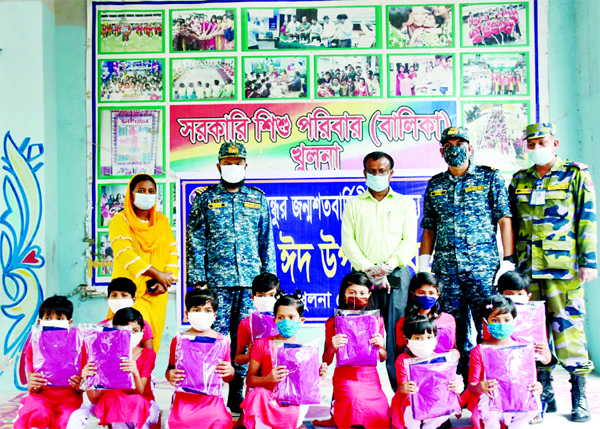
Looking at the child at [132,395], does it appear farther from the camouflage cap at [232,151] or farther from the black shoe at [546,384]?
the black shoe at [546,384]

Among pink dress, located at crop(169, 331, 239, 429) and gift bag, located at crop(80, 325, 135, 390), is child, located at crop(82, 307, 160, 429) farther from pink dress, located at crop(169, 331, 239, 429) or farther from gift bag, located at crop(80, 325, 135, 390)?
pink dress, located at crop(169, 331, 239, 429)

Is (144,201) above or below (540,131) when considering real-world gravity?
below

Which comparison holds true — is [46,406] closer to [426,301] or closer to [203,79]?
[426,301]

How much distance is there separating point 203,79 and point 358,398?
140 inches

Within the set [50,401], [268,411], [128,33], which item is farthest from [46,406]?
[128,33]

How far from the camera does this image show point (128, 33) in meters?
5.86

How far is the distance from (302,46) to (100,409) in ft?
12.7

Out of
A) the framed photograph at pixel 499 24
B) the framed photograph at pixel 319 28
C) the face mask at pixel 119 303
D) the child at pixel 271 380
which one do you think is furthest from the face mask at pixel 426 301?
the framed photograph at pixel 499 24

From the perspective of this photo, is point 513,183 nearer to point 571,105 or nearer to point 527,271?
point 527,271

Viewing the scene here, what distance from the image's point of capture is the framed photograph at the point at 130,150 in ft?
19.0

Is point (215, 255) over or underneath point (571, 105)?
underneath

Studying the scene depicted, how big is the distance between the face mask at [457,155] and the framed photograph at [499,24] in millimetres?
2089

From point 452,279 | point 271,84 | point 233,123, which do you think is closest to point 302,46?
point 271,84

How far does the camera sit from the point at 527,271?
4.19m
